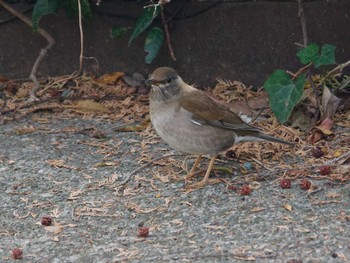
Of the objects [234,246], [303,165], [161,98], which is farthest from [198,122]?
[234,246]

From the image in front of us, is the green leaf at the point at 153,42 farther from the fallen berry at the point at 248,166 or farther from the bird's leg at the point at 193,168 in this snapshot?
the fallen berry at the point at 248,166

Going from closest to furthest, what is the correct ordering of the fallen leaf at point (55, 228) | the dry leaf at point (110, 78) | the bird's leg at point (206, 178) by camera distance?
the fallen leaf at point (55, 228)
the bird's leg at point (206, 178)
the dry leaf at point (110, 78)

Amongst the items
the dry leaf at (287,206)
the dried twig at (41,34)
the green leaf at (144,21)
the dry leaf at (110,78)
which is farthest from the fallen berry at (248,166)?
the dried twig at (41,34)

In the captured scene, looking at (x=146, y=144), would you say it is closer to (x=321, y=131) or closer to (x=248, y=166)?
(x=248, y=166)

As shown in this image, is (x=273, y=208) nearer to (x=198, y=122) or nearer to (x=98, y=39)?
(x=198, y=122)

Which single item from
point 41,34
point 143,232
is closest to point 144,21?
point 41,34

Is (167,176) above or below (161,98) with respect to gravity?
below

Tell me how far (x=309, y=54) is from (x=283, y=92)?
0.35 meters

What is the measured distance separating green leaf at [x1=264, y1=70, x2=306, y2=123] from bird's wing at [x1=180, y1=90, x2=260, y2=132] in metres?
0.57

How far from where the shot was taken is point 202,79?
7.43 metres

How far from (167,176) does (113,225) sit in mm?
862

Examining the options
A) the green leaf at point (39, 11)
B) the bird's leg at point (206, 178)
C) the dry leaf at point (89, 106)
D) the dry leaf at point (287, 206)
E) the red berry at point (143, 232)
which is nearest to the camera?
the red berry at point (143, 232)

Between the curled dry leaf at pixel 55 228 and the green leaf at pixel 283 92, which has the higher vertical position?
the green leaf at pixel 283 92

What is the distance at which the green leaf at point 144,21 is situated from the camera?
714 centimetres
